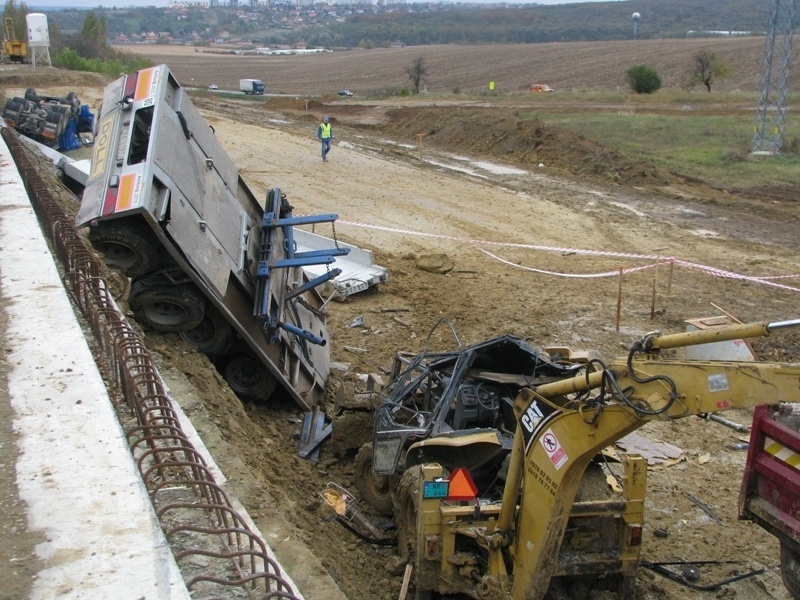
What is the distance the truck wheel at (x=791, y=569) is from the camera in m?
5.70

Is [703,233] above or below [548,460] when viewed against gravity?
below

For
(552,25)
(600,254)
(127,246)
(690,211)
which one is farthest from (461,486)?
(552,25)

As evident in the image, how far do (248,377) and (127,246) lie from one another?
6.94 feet

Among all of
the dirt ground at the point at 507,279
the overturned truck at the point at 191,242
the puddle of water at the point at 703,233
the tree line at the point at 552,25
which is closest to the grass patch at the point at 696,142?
the dirt ground at the point at 507,279

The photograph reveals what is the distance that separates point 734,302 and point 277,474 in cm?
939

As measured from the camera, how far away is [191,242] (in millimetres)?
8883

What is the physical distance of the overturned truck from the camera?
8.77 metres

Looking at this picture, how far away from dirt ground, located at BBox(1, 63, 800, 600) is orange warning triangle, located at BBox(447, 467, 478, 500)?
1107 millimetres

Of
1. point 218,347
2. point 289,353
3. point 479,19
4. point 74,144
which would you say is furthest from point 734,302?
point 479,19

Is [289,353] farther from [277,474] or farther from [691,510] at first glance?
[691,510]

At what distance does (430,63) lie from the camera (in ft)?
294

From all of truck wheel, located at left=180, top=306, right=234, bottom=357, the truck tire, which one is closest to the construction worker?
truck wheel, located at left=180, top=306, right=234, bottom=357

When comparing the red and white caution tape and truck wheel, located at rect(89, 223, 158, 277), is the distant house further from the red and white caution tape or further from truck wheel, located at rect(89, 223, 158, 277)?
truck wheel, located at rect(89, 223, 158, 277)

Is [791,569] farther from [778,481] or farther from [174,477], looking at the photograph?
[174,477]
